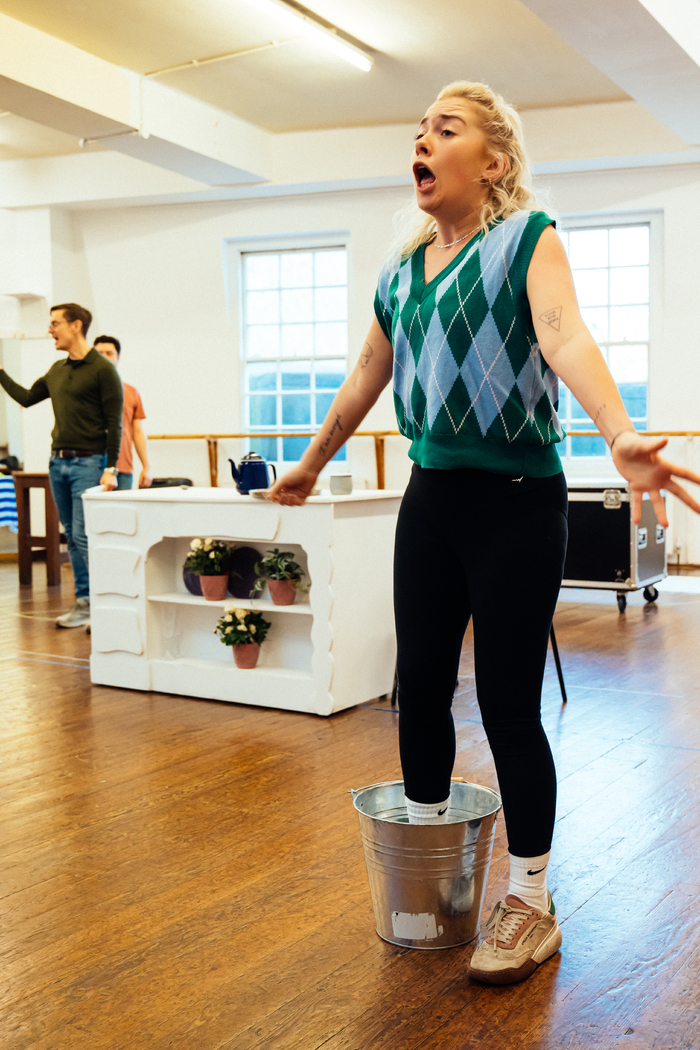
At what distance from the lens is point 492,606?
159cm

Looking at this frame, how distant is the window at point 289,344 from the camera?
8.84 metres

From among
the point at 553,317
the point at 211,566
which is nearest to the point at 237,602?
the point at 211,566

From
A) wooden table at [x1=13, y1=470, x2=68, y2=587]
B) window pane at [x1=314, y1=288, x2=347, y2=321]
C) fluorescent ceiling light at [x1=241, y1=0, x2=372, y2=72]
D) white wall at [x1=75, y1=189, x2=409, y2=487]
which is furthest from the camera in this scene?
window pane at [x1=314, y1=288, x2=347, y2=321]

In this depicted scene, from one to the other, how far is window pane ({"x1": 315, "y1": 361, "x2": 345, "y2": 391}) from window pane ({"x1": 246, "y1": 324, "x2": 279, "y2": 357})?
1.39 feet

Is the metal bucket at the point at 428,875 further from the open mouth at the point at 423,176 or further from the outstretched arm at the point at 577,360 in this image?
the open mouth at the point at 423,176

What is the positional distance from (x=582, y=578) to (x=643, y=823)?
3.43m

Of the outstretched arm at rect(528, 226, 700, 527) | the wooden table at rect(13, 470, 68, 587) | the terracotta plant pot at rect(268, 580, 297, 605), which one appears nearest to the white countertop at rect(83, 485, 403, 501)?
the terracotta plant pot at rect(268, 580, 297, 605)

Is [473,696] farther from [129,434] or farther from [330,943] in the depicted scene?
[129,434]

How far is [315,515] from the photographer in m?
3.40

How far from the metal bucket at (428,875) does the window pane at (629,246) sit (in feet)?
22.6

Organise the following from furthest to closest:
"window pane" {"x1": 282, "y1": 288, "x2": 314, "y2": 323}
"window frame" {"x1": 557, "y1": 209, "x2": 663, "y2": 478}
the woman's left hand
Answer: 1. "window pane" {"x1": 282, "y1": 288, "x2": 314, "y2": 323}
2. "window frame" {"x1": 557, "y1": 209, "x2": 663, "y2": 478}
3. the woman's left hand

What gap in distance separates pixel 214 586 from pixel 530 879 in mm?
2227

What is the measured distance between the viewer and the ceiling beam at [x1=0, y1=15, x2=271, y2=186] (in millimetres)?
5953

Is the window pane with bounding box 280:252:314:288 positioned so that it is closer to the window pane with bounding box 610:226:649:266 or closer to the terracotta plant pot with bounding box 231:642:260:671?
the window pane with bounding box 610:226:649:266
